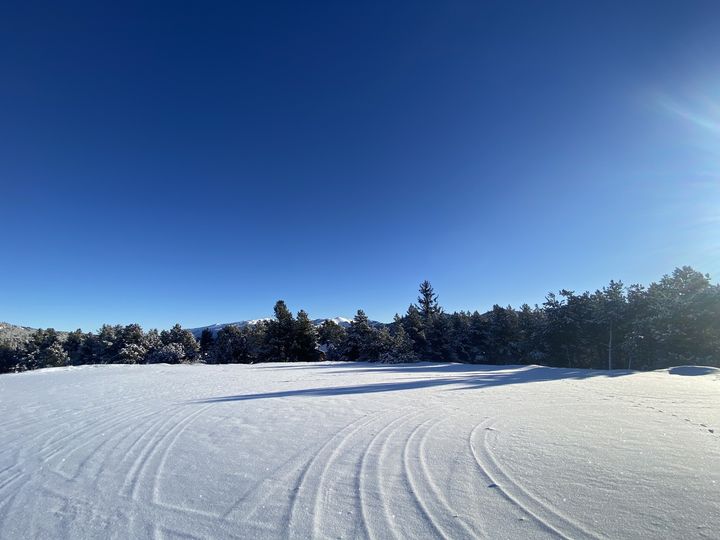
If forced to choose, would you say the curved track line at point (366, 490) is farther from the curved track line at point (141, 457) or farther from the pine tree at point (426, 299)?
the pine tree at point (426, 299)

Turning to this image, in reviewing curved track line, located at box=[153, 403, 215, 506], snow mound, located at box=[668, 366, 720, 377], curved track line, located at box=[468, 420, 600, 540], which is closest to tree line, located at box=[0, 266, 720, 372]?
snow mound, located at box=[668, 366, 720, 377]

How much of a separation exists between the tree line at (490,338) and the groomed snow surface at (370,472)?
2513cm

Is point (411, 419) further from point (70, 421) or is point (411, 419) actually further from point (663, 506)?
point (70, 421)

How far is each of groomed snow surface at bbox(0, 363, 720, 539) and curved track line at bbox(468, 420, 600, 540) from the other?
0.02m

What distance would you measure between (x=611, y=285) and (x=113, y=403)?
39005 mm

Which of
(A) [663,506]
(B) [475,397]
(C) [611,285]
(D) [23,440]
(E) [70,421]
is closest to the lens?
(A) [663,506]

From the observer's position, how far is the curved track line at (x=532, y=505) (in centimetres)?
235

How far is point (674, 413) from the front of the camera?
227 inches

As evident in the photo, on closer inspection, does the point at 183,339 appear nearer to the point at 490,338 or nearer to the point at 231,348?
the point at 231,348

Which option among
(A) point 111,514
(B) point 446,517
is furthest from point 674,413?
(A) point 111,514

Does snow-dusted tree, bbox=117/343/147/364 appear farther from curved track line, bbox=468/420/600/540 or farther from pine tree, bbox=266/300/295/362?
curved track line, bbox=468/420/600/540

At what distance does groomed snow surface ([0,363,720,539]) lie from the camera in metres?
2.56

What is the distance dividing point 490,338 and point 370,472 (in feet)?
131

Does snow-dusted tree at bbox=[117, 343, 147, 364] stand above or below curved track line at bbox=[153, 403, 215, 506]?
below
